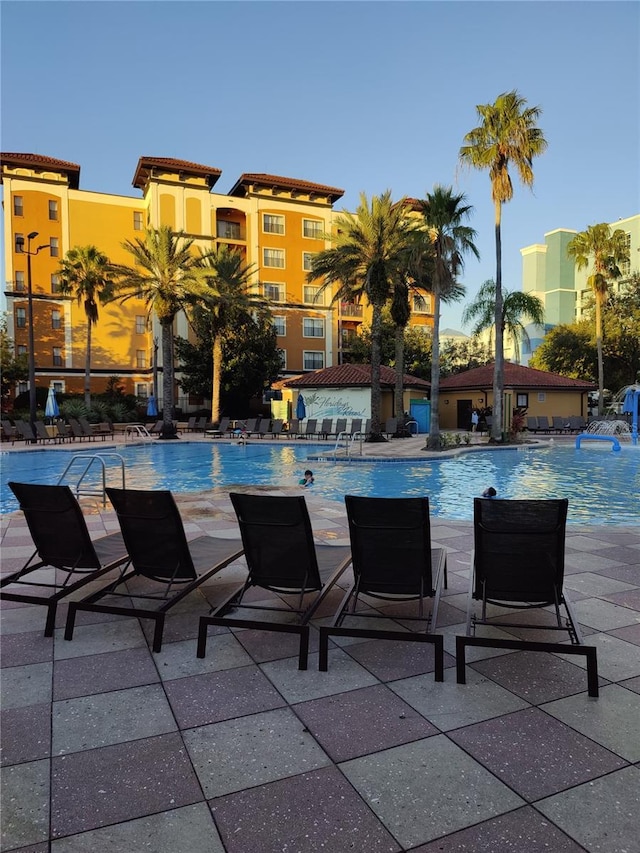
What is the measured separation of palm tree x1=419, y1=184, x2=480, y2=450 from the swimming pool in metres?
4.66

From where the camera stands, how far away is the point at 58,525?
4637 millimetres

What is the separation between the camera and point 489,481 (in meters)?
15.2

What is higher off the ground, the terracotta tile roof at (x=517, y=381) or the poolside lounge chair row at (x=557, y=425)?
the terracotta tile roof at (x=517, y=381)

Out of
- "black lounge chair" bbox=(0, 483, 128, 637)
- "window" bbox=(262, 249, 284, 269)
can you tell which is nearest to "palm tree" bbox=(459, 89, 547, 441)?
"black lounge chair" bbox=(0, 483, 128, 637)

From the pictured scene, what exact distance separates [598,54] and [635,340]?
37.0m

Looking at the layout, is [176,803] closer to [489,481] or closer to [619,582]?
[619,582]

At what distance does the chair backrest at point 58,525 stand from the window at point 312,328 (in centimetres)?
4525

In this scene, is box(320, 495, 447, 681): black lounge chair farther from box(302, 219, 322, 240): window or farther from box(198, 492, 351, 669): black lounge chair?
box(302, 219, 322, 240): window

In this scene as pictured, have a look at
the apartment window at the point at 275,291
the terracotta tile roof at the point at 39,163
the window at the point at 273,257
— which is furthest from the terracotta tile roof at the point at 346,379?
the terracotta tile roof at the point at 39,163

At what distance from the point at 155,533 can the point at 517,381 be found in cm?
3481

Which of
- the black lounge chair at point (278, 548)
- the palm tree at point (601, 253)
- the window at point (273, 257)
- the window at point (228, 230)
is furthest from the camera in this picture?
the window at point (273, 257)

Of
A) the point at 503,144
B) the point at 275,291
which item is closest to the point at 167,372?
the point at 503,144

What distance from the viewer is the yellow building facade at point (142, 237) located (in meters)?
43.0

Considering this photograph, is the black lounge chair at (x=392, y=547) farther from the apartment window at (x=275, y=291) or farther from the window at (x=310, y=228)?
the window at (x=310, y=228)
